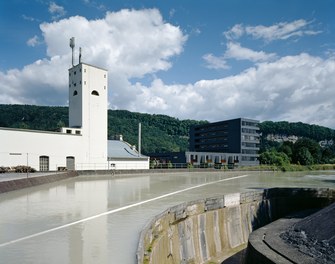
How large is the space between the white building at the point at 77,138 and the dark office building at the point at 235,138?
5611 centimetres

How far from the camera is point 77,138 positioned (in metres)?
30.9

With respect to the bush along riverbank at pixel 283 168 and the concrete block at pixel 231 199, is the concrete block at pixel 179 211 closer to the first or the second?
the concrete block at pixel 231 199

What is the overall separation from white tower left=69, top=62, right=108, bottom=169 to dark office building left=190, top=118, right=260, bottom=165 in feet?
192

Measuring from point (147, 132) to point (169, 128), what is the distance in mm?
27637

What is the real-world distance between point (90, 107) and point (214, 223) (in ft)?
74.0

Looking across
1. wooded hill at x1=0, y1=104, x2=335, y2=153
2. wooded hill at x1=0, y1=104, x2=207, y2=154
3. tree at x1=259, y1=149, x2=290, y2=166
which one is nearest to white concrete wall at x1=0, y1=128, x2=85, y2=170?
wooded hill at x1=0, y1=104, x2=335, y2=153

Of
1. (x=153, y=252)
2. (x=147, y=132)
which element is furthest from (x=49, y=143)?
(x=147, y=132)

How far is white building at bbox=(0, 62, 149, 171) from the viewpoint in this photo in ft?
87.4

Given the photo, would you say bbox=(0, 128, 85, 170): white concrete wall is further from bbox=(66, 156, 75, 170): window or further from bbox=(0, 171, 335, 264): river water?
bbox=(0, 171, 335, 264): river water

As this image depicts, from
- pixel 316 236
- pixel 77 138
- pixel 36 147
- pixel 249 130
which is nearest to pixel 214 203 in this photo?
pixel 316 236

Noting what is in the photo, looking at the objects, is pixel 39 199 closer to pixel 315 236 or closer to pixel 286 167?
pixel 315 236

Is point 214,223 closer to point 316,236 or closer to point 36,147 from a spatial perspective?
point 316,236

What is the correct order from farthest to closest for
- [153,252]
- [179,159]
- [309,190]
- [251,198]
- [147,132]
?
1. [147,132]
2. [179,159]
3. [309,190]
4. [251,198]
5. [153,252]

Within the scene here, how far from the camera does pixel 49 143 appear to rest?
93.8 ft
